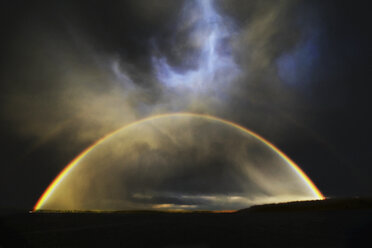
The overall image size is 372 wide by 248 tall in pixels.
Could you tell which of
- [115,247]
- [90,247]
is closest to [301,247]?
[115,247]

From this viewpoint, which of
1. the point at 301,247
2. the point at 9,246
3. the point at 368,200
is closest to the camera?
the point at 301,247

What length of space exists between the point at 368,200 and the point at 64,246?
144 m

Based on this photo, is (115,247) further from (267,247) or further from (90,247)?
(267,247)

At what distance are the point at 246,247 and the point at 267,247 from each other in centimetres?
161

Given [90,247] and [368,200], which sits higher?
[368,200]

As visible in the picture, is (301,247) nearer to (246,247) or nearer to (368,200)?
(246,247)

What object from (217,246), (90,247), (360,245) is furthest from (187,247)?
(360,245)

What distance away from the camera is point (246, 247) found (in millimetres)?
21297

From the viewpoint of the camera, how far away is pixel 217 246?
72.2ft

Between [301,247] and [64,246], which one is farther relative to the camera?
[64,246]

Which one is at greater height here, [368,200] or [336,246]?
[368,200]

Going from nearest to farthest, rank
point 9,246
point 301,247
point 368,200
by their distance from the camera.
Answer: point 301,247 → point 9,246 → point 368,200

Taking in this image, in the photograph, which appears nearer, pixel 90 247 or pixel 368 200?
pixel 90 247

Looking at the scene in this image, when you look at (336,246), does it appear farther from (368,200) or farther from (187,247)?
(368,200)
